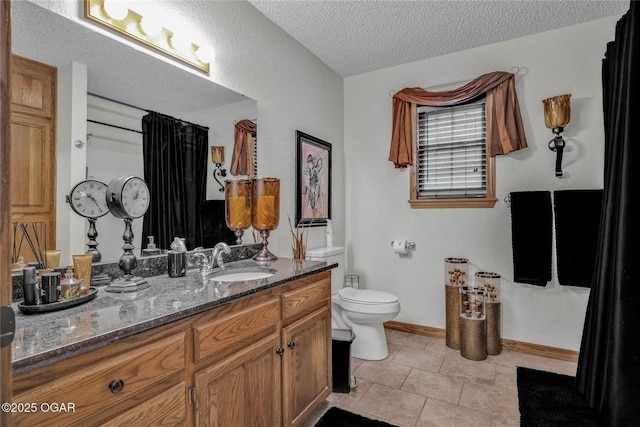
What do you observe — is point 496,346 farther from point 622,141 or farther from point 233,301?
point 233,301

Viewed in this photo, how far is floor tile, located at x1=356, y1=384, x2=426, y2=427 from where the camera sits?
1820 mm

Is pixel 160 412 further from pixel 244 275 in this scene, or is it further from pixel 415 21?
pixel 415 21

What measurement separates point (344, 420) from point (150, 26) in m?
2.26

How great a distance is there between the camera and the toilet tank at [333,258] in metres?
2.71

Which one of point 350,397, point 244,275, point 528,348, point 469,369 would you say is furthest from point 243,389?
point 528,348

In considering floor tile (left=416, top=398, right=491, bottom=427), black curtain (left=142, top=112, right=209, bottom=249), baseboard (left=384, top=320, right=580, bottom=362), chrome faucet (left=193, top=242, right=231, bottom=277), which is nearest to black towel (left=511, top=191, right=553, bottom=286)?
baseboard (left=384, top=320, right=580, bottom=362)

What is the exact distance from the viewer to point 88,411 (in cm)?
78

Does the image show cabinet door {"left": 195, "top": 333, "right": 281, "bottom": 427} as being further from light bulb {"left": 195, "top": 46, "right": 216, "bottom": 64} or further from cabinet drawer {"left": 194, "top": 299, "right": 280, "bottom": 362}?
light bulb {"left": 195, "top": 46, "right": 216, "bottom": 64}

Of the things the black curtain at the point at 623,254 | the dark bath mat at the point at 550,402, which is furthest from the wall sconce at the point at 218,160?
the dark bath mat at the point at 550,402

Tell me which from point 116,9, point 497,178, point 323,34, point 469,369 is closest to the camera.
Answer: point 116,9

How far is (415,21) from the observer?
2.44 meters

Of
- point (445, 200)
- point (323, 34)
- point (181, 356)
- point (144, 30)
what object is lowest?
point (181, 356)

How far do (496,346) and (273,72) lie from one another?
2.78 m

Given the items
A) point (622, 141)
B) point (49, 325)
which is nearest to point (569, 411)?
point (622, 141)
